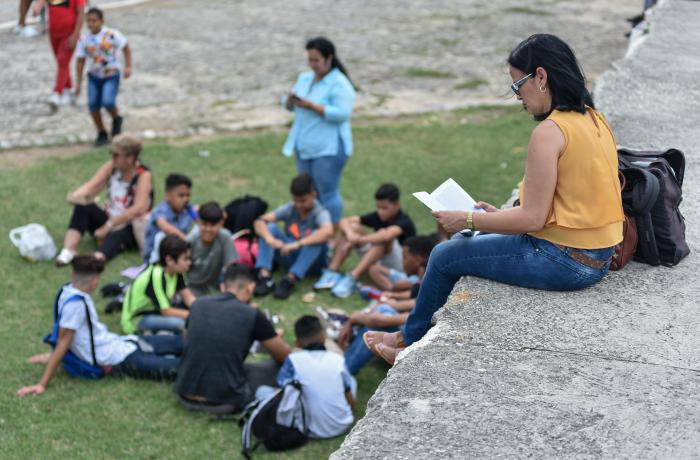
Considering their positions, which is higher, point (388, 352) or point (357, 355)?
point (388, 352)

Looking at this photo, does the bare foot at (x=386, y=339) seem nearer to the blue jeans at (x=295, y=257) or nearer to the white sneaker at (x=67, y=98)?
the blue jeans at (x=295, y=257)

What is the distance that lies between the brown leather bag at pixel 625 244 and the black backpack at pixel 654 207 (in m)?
0.03

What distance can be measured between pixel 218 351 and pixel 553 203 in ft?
9.93


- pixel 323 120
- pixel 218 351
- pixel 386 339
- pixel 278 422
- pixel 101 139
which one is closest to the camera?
pixel 386 339

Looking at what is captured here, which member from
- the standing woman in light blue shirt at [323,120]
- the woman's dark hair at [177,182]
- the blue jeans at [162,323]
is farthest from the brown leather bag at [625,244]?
the woman's dark hair at [177,182]

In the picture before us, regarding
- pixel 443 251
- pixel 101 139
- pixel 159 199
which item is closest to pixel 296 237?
pixel 159 199

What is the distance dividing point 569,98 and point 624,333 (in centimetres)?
102

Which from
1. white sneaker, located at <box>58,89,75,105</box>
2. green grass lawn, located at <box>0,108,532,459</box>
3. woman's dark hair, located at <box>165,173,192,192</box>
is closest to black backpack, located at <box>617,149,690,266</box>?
green grass lawn, located at <box>0,108,532,459</box>

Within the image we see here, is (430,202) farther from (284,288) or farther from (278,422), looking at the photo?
(284,288)

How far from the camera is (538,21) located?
18875 millimetres

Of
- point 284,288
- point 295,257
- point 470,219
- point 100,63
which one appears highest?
point 470,219

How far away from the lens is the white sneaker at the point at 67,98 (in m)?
13.1

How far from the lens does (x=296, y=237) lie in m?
8.96

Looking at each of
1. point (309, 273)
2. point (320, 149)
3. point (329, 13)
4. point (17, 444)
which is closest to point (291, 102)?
point (320, 149)
